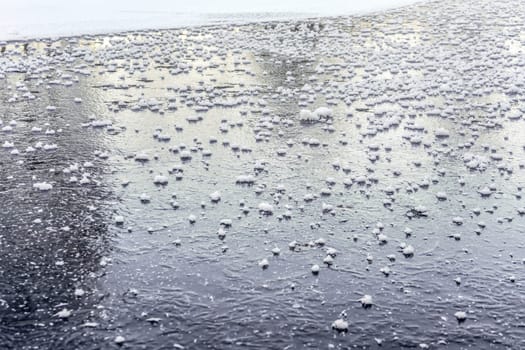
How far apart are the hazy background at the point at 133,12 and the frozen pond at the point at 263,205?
25.7 ft

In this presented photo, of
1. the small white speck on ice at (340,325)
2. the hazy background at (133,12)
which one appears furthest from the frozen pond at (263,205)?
the hazy background at (133,12)

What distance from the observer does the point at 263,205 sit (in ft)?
34.1

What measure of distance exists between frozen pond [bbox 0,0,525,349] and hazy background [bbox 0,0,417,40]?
Answer: 25.7 ft

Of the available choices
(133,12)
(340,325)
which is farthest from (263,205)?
(133,12)

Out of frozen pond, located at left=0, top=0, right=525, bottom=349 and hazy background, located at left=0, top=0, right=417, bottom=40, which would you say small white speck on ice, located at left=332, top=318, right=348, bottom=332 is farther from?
hazy background, located at left=0, top=0, right=417, bottom=40

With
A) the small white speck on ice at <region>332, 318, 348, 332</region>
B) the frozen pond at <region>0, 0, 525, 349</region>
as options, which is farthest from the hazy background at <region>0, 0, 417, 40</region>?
the small white speck on ice at <region>332, 318, 348, 332</region>

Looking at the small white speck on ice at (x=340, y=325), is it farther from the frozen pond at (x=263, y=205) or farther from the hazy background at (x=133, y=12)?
the hazy background at (x=133, y=12)

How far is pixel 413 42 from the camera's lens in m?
23.3

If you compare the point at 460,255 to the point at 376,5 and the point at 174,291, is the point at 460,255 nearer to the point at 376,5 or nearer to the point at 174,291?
the point at 174,291

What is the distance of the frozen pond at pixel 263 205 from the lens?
25.3 ft

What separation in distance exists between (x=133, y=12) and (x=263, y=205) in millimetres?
23352

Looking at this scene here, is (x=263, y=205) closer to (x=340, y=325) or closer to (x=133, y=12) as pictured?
(x=340, y=325)

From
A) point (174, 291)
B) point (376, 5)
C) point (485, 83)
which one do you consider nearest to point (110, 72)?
point (485, 83)

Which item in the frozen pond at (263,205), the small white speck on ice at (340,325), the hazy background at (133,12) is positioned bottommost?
the small white speck on ice at (340,325)
